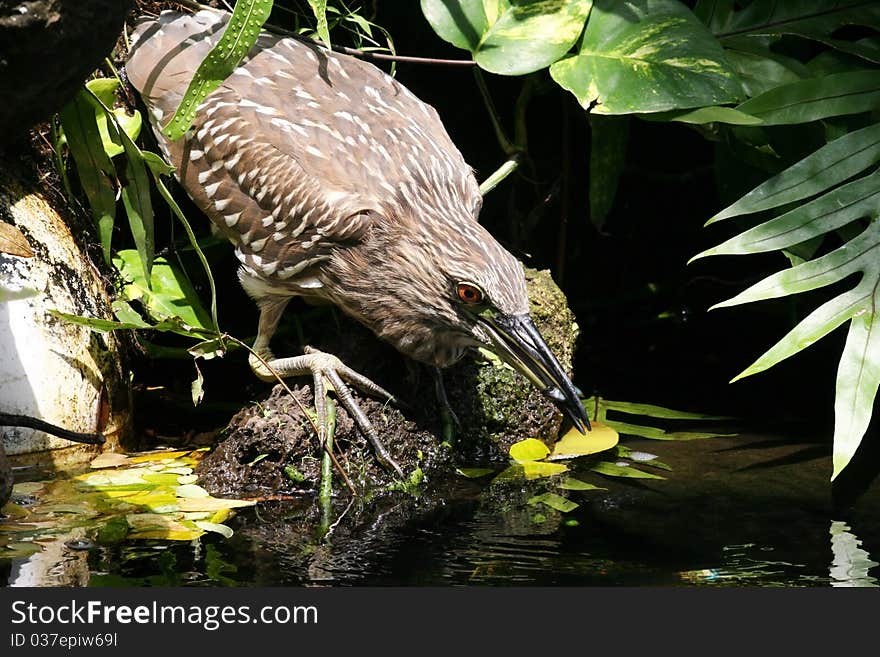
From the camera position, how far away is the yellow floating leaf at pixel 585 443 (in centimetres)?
430

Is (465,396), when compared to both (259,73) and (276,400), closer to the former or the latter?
(276,400)

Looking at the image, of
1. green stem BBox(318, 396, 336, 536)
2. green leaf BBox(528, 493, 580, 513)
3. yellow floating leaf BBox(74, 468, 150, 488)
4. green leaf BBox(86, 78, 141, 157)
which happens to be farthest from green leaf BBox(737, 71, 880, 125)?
yellow floating leaf BBox(74, 468, 150, 488)

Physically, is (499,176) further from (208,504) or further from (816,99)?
(208,504)

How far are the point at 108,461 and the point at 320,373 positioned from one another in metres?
0.86

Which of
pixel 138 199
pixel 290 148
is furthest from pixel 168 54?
pixel 138 199

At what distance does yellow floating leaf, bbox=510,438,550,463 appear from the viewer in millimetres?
4297

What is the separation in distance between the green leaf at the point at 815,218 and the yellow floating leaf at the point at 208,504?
1831 mm

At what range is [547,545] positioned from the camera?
11.2ft

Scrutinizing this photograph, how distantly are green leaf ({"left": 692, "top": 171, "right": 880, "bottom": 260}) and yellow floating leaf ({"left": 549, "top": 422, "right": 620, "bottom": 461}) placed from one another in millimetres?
850

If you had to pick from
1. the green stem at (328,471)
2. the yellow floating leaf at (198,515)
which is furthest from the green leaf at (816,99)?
the yellow floating leaf at (198,515)

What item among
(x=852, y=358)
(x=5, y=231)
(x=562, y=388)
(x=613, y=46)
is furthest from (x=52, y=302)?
(x=852, y=358)

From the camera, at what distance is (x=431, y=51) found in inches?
219

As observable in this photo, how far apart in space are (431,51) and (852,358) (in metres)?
2.80

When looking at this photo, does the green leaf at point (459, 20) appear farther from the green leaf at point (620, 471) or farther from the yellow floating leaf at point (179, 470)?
the yellow floating leaf at point (179, 470)
